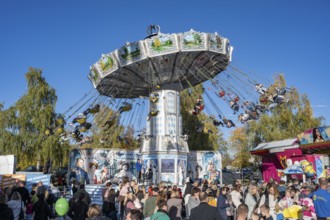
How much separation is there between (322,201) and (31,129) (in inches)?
1250

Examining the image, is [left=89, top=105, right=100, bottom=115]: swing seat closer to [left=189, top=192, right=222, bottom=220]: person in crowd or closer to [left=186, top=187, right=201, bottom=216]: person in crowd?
[left=186, top=187, right=201, bottom=216]: person in crowd

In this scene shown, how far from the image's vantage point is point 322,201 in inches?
285

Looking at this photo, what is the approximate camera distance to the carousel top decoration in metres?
20.9

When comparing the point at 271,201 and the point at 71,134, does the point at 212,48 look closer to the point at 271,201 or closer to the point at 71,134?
the point at 71,134

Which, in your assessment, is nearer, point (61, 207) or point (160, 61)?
point (61, 207)

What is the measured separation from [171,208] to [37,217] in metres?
3.35

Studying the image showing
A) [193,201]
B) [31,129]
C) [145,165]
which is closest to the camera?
[193,201]

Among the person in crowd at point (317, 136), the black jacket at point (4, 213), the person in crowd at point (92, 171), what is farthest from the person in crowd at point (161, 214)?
the person in crowd at point (317, 136)

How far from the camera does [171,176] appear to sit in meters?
23.8

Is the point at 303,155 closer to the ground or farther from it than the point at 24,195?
farther from it

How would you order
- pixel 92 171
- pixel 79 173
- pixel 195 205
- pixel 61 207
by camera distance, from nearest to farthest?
1. pixel 61 207
2. pixel 195 205
3. pixel 79 173
4. pixel 92 171

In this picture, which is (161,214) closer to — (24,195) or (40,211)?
(40,211)

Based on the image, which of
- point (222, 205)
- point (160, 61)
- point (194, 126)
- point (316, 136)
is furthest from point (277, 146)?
point (222, 205)

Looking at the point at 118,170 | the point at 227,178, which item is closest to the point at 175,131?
the point at 118,170
